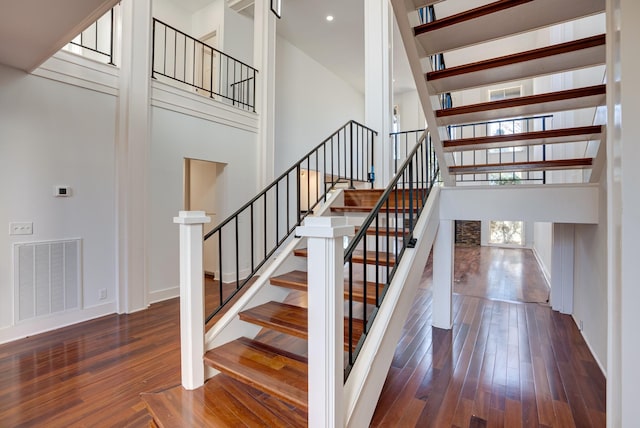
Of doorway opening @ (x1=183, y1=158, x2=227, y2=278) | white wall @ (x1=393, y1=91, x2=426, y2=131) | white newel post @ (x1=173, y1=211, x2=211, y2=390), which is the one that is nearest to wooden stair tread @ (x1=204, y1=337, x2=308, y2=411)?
white newel post @ (x1=173, y1=211, x2=211, y2=390)

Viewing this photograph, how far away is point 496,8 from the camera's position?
1802mm

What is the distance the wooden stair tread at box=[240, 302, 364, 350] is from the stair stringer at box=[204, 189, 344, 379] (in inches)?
2.4

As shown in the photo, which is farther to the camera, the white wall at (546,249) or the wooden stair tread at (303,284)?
the white wall at (546,249)

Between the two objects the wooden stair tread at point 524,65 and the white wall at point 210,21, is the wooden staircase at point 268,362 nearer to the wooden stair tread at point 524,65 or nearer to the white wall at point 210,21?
the wooden stair tread at point 524,65

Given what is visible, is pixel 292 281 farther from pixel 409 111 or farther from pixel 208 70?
pixel 409 111

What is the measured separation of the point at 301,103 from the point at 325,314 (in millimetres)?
6523

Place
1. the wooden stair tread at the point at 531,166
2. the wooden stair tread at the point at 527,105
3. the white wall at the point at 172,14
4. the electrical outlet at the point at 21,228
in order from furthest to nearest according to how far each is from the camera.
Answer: the white wall at the point at 172,14 < the electrical outlet at the point at 21,228 < the wooden stair tread at the point at 531,166 < the wooden stair tread at the point at 527,105

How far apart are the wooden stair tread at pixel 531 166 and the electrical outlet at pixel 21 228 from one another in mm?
4182

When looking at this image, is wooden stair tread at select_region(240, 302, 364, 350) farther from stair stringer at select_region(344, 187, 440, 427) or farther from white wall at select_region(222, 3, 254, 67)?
white wall at select_region(222, 3, 254, 67)

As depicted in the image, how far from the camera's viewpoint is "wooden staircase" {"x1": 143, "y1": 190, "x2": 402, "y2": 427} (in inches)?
66.9

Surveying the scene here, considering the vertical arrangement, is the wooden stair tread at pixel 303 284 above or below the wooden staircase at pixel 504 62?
below

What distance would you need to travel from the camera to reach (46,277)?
3.01m

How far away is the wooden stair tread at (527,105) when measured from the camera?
6.77 feet

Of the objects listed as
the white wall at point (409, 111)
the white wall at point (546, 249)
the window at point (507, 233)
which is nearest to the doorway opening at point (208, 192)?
the white wall at point (546, 249)
